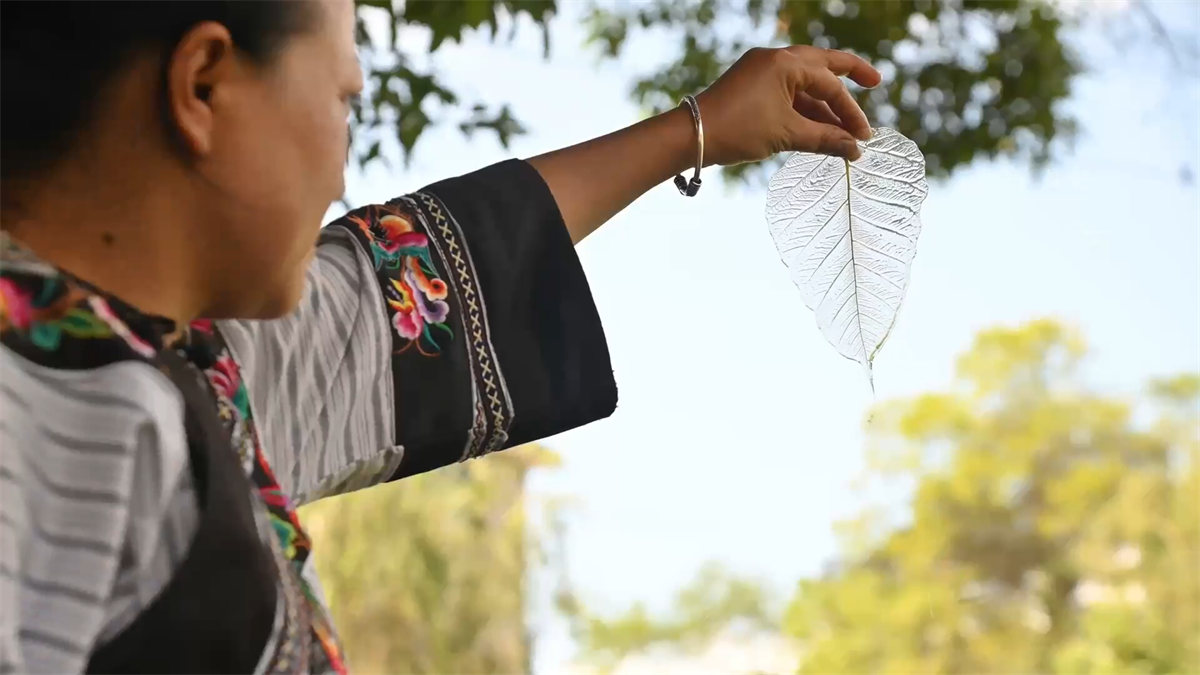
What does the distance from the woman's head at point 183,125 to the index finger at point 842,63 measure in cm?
29

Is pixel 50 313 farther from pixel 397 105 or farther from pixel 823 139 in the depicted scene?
pixel 397 105

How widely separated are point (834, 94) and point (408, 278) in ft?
0.77

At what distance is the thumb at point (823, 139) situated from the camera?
62cm

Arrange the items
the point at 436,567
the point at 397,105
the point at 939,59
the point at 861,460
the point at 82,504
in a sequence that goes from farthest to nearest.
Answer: the point at 436,567
the point at 861,460
the point at 939,59
the point at 397,105
the point at 82,504

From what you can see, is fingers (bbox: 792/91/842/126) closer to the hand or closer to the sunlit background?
the hand

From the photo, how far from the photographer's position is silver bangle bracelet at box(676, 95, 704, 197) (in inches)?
24.5

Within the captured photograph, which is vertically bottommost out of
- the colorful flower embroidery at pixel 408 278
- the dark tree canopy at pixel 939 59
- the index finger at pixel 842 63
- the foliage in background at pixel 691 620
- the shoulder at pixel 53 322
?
the shoulder at pixel 53 322

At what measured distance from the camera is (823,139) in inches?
24.5

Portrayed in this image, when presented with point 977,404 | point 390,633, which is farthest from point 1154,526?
point 390,633

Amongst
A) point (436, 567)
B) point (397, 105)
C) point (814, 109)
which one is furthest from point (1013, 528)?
point (814, 109)

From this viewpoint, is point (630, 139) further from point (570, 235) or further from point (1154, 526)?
point (1154, 526)

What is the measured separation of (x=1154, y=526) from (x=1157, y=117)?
581mm

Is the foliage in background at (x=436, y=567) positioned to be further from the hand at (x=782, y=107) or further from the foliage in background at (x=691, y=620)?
the hand at (x=782, y=107)

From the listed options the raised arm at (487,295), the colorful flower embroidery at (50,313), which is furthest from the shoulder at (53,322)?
the raised arm at (487,295)
